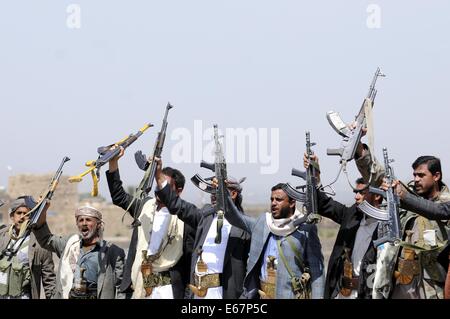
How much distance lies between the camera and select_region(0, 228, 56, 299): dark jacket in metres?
8.82

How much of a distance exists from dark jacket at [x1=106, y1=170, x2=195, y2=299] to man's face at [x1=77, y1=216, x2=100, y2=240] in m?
0.36

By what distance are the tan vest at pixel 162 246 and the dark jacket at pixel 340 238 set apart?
54.1 inches

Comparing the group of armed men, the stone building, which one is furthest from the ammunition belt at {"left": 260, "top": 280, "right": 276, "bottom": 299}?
the stone building

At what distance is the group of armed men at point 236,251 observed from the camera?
24.4ft

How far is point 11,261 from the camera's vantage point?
8805mm

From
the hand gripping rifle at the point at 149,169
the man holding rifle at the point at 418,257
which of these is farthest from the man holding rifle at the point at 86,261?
the man holding rifle at the point at 418,257

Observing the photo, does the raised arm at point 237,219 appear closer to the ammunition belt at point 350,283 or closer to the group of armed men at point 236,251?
the group of armed men at point 236,251

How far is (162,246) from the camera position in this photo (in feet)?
28.1

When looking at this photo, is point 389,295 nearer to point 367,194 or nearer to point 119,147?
point 367,194

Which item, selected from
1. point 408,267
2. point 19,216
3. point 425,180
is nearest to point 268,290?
point 408,267

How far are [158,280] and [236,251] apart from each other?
29.8 inches

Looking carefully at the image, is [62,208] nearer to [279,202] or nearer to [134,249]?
[134,249]

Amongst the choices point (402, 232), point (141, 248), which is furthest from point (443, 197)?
point (141, 248)
